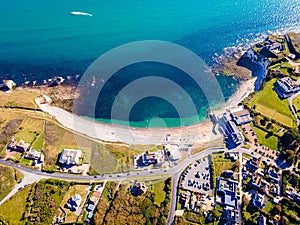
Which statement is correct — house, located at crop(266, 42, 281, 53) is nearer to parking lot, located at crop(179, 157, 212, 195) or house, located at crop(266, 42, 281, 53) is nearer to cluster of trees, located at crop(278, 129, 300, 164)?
cluster of trees, located at crop(278, 129, 300, 164)

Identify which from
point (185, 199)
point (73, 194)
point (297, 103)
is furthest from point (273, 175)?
point (73, 194)

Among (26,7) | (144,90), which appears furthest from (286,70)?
(26,7)

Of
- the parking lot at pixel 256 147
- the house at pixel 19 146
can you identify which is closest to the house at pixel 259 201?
the parking lot at pixel 256 147

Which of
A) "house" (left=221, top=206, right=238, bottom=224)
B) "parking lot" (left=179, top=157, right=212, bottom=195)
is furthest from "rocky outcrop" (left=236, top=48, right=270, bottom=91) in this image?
"house" (left=221, top=206, right=238, bottom=224)

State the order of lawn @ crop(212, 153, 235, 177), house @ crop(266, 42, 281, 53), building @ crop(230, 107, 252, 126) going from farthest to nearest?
house @ crop(266, 42, 281, 53)
building @ crop(230, 107, 252, 126)
lawn @ crop(212, 153, 235, 177)

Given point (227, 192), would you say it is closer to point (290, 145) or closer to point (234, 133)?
point (234, 133)

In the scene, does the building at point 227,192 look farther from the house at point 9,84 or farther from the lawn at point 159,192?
the house at point 9,84
